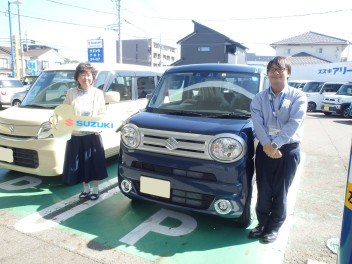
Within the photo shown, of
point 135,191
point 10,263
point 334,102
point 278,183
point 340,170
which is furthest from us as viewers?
point 334,102

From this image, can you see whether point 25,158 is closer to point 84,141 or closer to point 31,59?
point 84,141

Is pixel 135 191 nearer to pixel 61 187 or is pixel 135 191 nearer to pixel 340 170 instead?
pixel 61 187

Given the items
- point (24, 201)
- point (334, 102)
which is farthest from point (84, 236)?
point (334, 102)

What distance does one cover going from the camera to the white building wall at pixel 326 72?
810 inches

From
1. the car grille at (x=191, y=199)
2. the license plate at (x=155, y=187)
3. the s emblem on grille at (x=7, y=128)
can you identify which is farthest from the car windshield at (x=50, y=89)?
the car grille at (x=191, y=199)

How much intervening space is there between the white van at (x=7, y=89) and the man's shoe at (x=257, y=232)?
14639mm

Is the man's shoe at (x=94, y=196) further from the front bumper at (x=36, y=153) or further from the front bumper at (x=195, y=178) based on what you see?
the front bumper at (x=195, y=178)

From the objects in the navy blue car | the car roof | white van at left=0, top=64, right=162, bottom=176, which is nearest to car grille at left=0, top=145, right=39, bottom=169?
white van at left=0, top=64, right=162, bottom=176

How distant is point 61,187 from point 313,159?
→ 16.2 feet

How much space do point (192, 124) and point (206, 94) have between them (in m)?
0.82

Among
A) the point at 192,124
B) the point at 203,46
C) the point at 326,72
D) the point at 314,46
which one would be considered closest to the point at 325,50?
the point at 314,46

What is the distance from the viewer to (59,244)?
2621 mm

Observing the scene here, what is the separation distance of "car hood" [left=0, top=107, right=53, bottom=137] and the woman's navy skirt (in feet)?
1.91

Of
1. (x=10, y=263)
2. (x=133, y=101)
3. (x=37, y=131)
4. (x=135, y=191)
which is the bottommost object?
(x=10, y=263)
